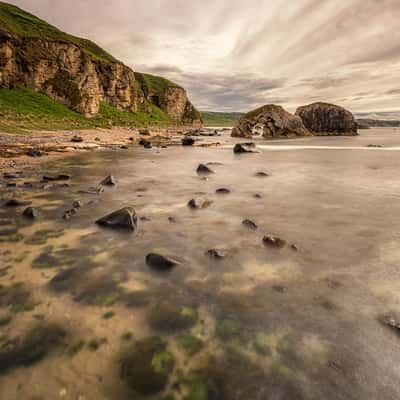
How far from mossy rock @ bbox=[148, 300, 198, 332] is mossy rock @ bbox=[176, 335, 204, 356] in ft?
0.44

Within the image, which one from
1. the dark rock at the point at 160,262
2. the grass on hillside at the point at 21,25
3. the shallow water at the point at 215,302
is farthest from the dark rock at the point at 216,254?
the grass on hillside at the point at 21,25

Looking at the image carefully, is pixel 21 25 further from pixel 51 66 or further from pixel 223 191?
pixel 223 191

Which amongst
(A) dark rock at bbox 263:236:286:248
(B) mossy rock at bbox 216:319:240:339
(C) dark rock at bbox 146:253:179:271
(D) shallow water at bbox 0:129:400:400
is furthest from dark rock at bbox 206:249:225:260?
(B) mossy rock at bbox 216:319:240:339

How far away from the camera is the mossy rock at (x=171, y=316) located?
8.26 ft

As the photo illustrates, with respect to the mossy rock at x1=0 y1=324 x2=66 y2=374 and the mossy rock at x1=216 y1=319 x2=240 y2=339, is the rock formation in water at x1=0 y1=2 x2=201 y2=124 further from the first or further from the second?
the mossy rock at x1=216 y1=319 x2=240 y2=339

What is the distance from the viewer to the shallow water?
76.4 inches

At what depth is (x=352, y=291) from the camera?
2.98 m

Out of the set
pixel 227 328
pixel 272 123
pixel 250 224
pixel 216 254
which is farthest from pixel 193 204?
pixel 272 123

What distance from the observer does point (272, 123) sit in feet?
153

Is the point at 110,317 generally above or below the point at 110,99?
below

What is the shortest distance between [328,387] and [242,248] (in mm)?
2381

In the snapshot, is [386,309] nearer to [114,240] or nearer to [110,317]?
[110,317]

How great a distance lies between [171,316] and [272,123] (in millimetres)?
49056

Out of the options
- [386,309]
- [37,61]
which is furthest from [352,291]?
[37,61]
